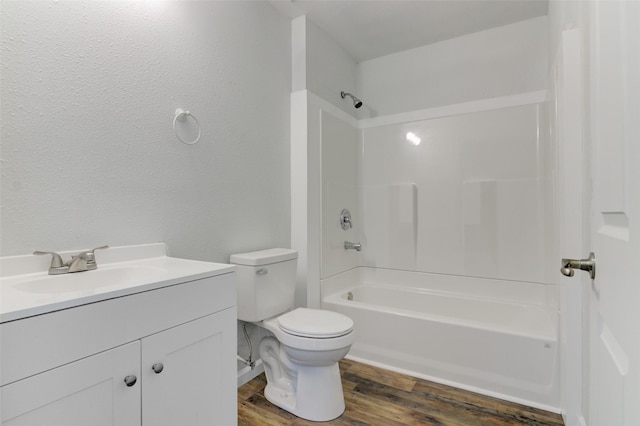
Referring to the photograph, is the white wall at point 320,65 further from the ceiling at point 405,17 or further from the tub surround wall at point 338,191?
the tub surround wall at point 338,191

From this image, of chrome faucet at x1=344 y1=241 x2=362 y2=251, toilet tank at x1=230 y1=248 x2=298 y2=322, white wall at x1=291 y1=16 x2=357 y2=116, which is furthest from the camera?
chrome faucet at x1=344 y1=241 x2=362 y2=251

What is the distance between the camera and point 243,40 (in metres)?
1.96

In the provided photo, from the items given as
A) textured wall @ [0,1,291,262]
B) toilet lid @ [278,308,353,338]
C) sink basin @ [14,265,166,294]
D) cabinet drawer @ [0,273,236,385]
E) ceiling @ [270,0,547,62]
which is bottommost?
toilet lid @ [278,308,353,338]

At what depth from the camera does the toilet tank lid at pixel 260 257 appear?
5.71ft

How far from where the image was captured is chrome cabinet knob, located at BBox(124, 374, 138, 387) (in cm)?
87

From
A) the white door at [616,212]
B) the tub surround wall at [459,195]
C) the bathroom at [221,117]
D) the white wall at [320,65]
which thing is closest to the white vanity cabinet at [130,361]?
the bathroom at [221,117]

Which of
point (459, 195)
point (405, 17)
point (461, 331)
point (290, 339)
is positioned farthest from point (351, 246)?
point (405, 17)

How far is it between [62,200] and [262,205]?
109cm

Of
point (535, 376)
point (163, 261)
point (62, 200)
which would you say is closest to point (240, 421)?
point (163, 261)

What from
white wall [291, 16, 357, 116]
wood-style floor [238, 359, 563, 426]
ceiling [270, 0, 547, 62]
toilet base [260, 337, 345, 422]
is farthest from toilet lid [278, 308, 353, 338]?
ceiling [270, 0, 547, 62]

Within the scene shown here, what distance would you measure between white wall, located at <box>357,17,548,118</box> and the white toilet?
1.82 metres

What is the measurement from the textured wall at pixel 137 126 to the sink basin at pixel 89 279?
14 centimetres

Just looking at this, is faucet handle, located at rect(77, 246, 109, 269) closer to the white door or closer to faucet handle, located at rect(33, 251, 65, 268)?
faucet handle, located at rect(33, 251, 65, 268)

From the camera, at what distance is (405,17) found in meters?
2.34
